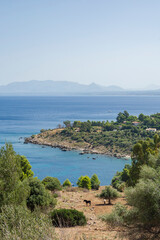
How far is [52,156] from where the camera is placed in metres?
66.7

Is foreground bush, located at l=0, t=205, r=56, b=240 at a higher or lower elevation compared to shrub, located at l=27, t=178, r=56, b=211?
higher

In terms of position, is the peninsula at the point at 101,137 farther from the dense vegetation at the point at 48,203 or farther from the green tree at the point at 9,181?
the green tree at the point at 9,181

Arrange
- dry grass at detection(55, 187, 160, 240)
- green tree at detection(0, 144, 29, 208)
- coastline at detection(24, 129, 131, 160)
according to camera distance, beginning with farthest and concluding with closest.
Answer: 1. coastline at detection(24, 129, 131, 160)
2. green tree at detection(0, 144, 29, 208)
3. dry grass at detection(55, 187, 160, 240)

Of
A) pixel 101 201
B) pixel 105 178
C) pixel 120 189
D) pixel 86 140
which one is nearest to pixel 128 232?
pixel 101 201

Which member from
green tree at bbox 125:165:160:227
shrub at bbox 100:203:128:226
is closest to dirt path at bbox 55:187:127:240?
shrub at bbox 100:203:128:226

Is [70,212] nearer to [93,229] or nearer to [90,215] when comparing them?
[93,229]

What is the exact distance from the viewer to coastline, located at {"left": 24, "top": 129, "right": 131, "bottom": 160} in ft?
222

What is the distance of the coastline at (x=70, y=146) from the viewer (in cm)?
6781

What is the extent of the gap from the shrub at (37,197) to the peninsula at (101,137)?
49.0m

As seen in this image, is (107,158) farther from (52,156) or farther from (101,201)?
(101,201)

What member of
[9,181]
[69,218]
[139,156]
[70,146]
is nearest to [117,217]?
[69,218]

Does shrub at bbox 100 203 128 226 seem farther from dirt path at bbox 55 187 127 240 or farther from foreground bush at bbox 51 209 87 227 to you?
foreground bush at bbox 51 209 87 227

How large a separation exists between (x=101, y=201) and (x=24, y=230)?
14259 millimetres

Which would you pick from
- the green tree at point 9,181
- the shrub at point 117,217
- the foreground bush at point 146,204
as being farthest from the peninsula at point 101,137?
the green tree at point 9,181
